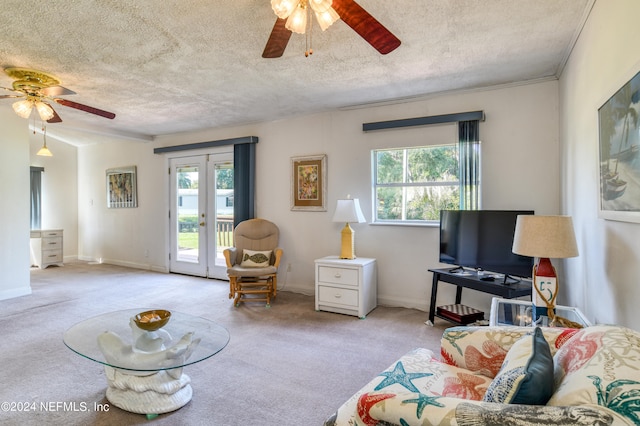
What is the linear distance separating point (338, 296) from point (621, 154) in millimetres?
2726

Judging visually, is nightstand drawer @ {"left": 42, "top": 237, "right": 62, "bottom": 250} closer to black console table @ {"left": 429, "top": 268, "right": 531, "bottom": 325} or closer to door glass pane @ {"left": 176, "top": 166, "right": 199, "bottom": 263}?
door glass pane @ {"left": 176, "top": 166, "right": 199, "bottom": 263}

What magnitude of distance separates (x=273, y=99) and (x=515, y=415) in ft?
12.3

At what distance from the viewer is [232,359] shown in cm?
266

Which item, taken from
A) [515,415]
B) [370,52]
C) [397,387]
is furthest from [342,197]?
[515,415]

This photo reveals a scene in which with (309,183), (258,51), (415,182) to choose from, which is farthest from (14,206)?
(415,182)

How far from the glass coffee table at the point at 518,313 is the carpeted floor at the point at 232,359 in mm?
699

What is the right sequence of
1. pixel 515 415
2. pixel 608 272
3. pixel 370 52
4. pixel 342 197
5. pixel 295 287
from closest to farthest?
1. pixel 515 415
2. pixel 608 272
3. pixel 370 52
4. pixel 342 197
5. pixel 295 287

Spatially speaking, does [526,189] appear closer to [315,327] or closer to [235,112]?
[315,327]

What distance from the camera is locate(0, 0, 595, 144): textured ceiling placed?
214 cm

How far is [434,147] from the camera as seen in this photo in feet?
12.6

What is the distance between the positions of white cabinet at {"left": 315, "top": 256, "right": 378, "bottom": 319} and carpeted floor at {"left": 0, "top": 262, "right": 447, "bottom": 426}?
12cm

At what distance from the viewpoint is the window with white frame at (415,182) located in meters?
3.77

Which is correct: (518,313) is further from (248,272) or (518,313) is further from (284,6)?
(248,272)

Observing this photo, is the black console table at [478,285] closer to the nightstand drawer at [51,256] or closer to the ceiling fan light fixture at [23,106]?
the ceiling fan light fixture at [23,106]
